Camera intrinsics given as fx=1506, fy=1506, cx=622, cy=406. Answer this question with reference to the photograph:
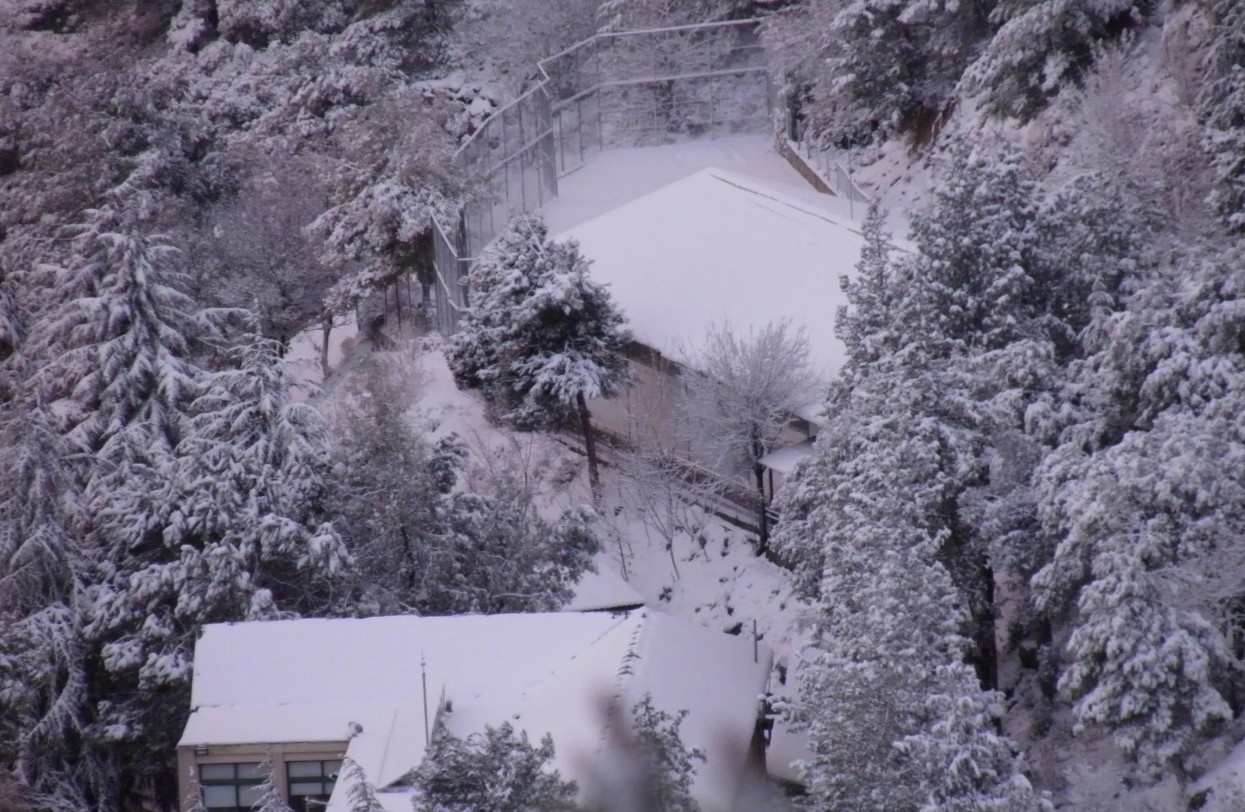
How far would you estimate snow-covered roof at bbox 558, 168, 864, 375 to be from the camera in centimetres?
3247

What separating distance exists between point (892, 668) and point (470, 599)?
10.3 metres

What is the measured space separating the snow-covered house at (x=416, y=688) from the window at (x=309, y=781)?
2 cm

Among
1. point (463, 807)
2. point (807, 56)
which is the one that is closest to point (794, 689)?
point (463, 807)

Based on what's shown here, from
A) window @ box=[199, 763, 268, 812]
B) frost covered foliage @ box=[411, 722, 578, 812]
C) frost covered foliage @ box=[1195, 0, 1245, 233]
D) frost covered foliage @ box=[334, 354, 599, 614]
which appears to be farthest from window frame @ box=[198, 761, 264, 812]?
frost covered foliage @ box=[1195, 0, 1245, 233]

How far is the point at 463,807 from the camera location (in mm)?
17703

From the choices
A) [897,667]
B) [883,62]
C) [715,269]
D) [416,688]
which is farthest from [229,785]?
[883,62]

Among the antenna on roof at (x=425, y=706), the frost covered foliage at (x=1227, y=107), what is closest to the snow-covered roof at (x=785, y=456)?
the frost covered foliage at (x=1227, y=107)

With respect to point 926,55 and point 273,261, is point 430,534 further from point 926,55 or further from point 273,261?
point 926,55

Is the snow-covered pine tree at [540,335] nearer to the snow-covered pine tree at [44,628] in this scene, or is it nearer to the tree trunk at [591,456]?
the tree trunk at [591,456]

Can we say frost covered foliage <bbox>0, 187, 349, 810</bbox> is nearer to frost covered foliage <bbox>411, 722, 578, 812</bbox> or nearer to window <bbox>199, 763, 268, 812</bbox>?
window <bbox>199, 763, 268, 812</bbox>

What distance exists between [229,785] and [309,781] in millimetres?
1287

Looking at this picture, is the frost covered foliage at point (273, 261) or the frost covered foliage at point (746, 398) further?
the frost covered foliage at point (273, 261)

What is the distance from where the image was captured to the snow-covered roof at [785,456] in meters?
29.7

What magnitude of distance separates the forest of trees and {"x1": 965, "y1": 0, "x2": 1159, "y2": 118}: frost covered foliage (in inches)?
3.8
